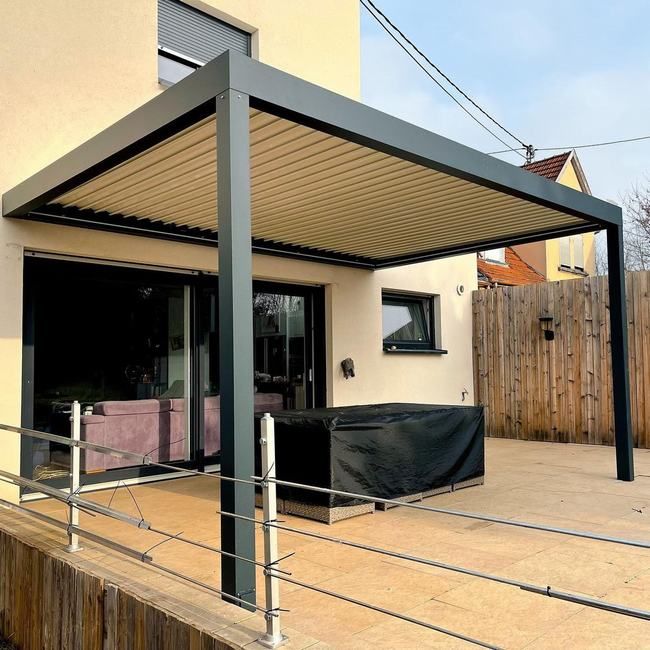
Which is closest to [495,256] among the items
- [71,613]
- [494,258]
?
[494,258]

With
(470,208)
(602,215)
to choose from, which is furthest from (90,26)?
(602,215)

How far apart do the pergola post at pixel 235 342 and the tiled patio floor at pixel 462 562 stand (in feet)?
0.91

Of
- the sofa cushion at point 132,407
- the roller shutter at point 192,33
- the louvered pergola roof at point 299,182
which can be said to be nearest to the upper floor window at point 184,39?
the roller shutter at point 192,33

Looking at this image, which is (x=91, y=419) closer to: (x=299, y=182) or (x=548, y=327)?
(x=299, y=182)

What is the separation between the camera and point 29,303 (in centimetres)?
512

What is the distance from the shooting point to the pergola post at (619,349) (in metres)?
5.59

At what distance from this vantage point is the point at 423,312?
9055mm

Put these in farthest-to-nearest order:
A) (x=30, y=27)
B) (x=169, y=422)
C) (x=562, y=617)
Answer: (x=169, y=422)
(x=30, y=27)
(x=562, y=617)

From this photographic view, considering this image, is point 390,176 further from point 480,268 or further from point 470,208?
point 480,268

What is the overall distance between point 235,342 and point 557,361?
664cm

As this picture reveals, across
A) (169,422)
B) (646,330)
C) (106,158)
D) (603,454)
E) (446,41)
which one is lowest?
(603,454)

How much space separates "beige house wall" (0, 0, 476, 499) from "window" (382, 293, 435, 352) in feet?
1.44

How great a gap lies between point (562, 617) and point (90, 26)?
555cm

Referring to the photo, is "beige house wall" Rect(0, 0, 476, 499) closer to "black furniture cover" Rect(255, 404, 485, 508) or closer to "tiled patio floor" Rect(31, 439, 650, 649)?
"tiled patio floor" Rect(31, 439, 650, 649)
